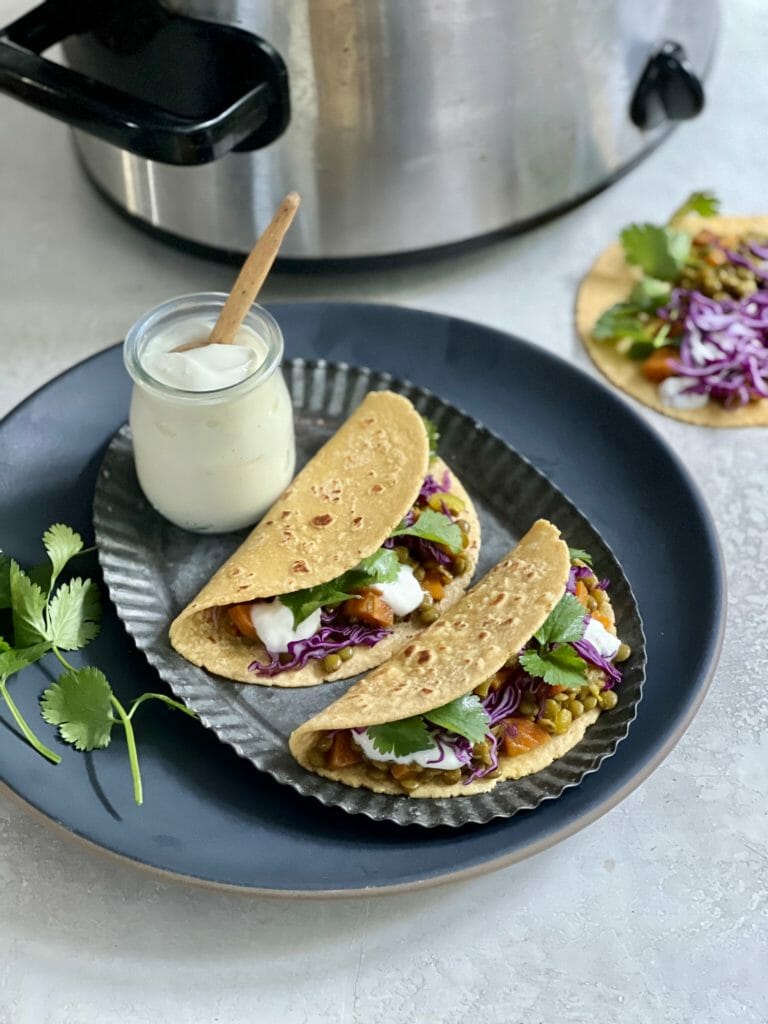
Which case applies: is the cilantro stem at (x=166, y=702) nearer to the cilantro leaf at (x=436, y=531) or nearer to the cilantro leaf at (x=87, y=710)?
the cilantro leaf at (x=87, y=710)

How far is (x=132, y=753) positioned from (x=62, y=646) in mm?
230

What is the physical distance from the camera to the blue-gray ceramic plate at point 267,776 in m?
1.63

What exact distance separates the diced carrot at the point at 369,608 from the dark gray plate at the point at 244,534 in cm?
12

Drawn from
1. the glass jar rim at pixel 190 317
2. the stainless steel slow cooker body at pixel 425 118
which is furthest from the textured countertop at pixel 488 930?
the stainless steel slow cooker body at pixel 425 118

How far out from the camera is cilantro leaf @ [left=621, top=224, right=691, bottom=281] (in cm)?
261

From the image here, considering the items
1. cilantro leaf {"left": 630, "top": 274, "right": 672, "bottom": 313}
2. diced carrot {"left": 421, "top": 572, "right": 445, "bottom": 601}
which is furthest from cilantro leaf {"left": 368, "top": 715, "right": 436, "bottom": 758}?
cilantro leaf {"left": 630, "top": 274, "right": 672, "bottom": 313}

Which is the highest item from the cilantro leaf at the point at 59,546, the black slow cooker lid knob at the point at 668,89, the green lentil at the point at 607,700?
the black slow cooker lid knob at the point at 668,89

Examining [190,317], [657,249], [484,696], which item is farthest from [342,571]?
[657,249]

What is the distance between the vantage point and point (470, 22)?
84.7 inches

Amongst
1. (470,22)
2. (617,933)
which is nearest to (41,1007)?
(617,933)

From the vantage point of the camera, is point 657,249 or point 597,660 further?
point 657,249

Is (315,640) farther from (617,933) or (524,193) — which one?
(524,193)

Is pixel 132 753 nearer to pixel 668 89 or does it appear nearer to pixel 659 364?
pixel 659 364

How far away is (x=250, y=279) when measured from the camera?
1.89 meters
